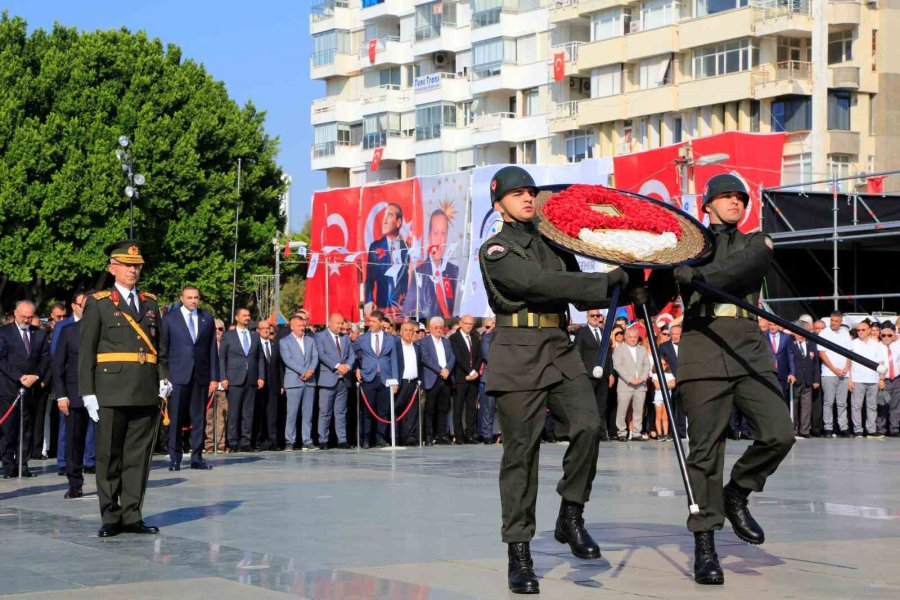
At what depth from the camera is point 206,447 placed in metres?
22.3

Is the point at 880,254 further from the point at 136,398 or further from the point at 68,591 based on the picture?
the point at 68,591

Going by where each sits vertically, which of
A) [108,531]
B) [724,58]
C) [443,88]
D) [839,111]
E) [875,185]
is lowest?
[108,531]

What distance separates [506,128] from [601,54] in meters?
9.38

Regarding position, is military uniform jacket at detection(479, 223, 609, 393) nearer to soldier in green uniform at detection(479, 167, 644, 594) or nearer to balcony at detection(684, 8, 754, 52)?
soldier in green uniform at detection(479, 167, 644, 594)

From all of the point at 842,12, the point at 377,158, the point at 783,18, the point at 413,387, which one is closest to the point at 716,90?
the point at 783,18

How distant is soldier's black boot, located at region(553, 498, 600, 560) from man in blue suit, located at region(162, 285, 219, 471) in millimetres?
9572

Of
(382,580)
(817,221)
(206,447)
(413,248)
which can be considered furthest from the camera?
(413,248)

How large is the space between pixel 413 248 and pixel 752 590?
4473 centimetres

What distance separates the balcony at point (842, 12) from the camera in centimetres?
5894

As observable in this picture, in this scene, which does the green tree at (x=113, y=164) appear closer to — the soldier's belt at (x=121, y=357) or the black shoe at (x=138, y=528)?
the soldier's belt at (x=121, y=357)

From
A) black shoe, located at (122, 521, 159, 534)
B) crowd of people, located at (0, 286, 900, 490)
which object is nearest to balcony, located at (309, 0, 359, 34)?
crowd of people, located at (0, 286, 900, 490)

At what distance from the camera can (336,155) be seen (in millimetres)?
86375

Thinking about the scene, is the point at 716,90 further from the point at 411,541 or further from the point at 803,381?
the point at 411,541

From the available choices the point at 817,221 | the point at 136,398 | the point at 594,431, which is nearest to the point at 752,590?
the point at 594,431
